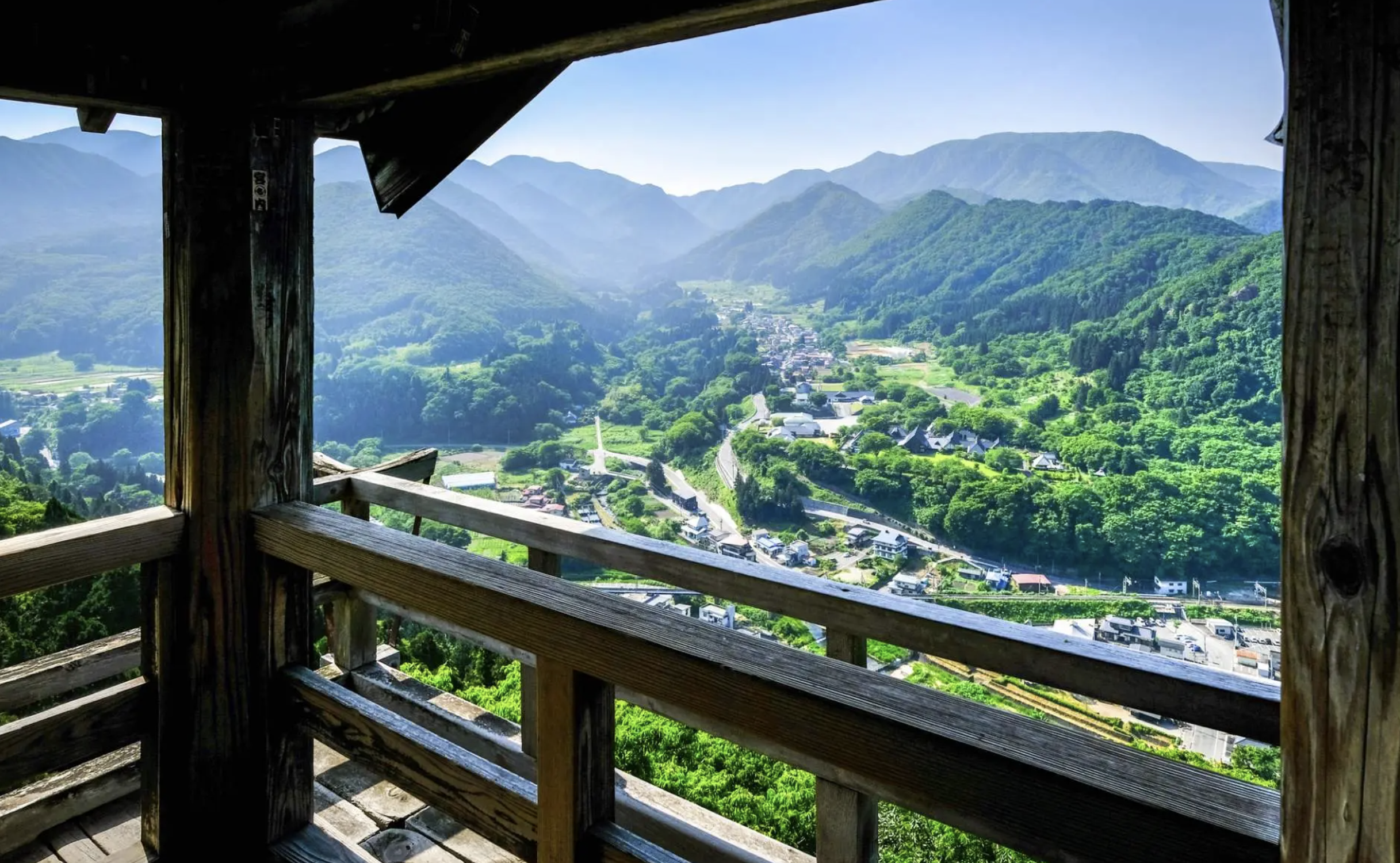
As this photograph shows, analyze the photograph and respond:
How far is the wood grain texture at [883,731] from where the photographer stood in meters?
0.66

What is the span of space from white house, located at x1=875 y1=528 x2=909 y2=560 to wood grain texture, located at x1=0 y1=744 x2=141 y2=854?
11488mm

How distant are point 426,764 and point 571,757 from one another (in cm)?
36

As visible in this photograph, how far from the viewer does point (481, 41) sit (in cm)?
117

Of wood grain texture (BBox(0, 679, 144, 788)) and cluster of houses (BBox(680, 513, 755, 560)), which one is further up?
wood grain texture (BBox(0, 679, 144, 788))

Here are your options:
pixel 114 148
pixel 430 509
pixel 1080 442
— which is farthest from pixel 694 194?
pixel 430 509

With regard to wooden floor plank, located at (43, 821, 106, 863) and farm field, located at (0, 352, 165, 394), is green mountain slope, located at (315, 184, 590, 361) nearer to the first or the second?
farm field, located at (0, 352, 165, 394)

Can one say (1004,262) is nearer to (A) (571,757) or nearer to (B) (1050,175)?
(B) (1050,175)

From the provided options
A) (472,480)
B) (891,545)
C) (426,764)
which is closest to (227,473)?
(426,764)

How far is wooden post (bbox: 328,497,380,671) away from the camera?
100 inches

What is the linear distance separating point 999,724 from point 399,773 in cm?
101

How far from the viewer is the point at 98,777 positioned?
1.84 metres

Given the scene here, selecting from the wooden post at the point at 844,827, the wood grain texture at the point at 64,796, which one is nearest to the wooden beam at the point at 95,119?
the wood grain texture at the point at 64,796

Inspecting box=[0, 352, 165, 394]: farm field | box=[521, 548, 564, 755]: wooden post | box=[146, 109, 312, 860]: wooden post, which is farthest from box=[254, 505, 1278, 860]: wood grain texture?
box=[0, 352, 165, 394]: farm field

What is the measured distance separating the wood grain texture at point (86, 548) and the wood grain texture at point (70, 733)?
0.85 feet
